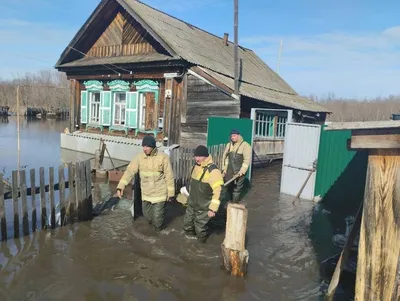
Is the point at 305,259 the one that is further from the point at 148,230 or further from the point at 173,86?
the point at 173,86

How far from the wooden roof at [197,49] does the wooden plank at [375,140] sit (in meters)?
8.90

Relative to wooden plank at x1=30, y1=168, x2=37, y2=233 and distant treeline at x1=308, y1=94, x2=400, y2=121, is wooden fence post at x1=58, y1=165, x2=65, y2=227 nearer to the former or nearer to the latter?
wooden plank at x1=30, y1=168, x2=37, y2=233

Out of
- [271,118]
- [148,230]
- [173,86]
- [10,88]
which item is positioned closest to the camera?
[148,230]

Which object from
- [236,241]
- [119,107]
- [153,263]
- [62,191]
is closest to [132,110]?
[119,107]

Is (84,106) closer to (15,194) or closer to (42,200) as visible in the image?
(42,200)

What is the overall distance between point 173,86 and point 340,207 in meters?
7.51

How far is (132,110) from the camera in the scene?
14.2m

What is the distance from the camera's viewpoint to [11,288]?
3930 millimetres

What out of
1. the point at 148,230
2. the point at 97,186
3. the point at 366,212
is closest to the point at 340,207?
the point at 148,230

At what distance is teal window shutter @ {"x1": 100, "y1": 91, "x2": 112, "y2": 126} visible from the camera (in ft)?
49.8

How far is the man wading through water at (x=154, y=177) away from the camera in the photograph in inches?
219

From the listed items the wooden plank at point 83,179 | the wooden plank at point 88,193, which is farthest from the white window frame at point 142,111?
the wooden plank at point 83,179

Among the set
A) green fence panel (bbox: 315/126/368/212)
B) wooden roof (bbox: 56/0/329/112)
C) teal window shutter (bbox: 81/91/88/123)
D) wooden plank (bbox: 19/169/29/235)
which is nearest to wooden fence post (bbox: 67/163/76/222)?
wooden plank (bbox: 19/169/29/235)

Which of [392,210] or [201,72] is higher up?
[201,72]
